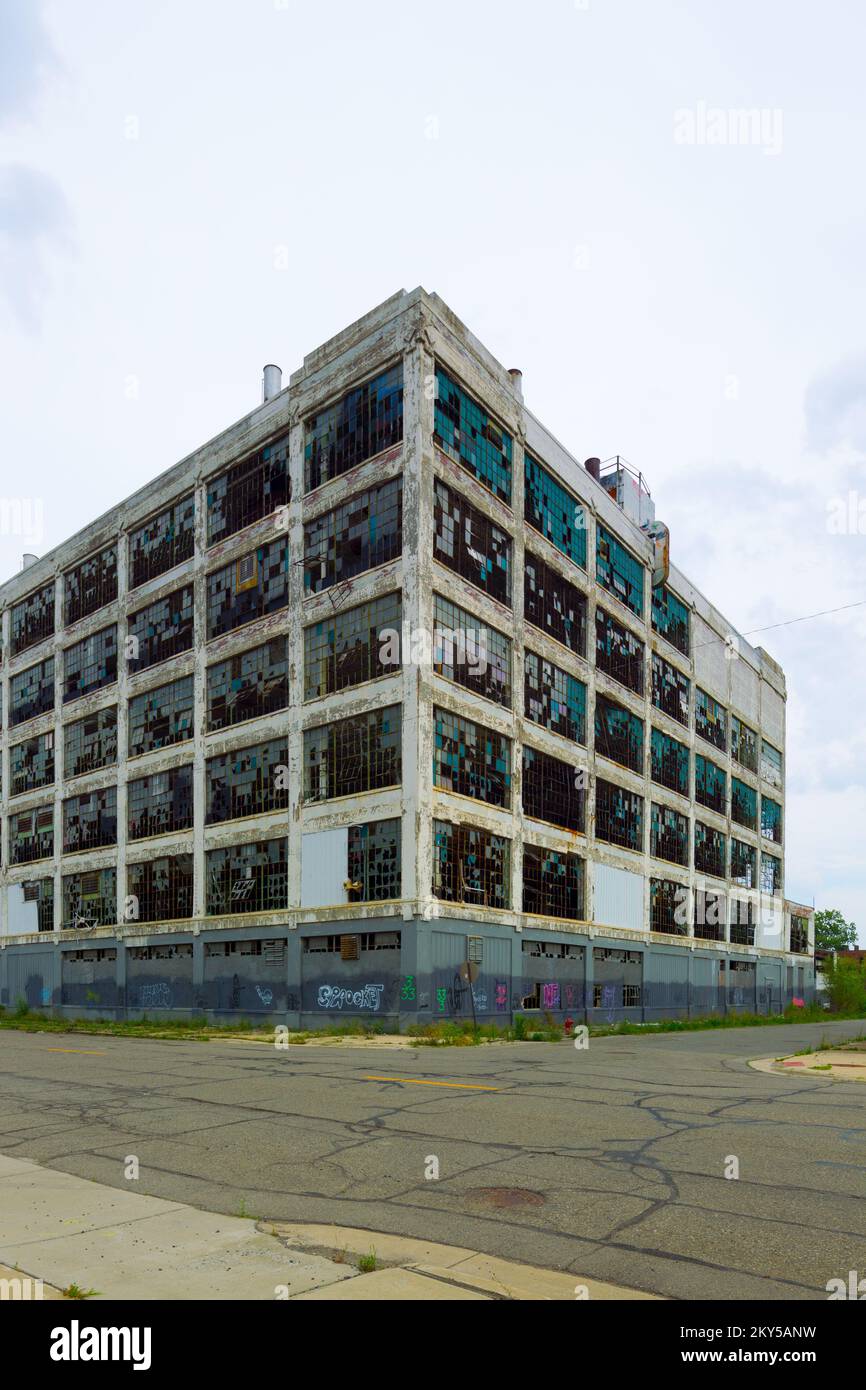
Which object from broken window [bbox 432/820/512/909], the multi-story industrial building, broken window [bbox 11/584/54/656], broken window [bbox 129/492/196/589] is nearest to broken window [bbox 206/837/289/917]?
the multi-story industrial building

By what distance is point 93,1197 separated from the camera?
8523mm

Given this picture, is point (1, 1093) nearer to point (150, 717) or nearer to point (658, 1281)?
point (658, 1281)

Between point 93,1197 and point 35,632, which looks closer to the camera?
point 93,1197

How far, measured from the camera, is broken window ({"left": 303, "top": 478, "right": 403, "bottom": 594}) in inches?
1323

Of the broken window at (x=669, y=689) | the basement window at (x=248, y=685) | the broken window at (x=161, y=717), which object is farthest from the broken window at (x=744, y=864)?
the broken window at (x=161, y=717)

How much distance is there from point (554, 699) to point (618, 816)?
8.14 metres

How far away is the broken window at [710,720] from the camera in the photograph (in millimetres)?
57656

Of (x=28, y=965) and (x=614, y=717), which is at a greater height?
(x=614, y=717)

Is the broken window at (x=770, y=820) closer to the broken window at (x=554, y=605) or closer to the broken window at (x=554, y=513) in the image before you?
the broken window at (x=554, y=605)

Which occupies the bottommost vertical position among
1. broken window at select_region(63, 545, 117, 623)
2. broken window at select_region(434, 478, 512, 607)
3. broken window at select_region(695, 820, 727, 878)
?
broken window at select_region(695, 820, 727, 878)

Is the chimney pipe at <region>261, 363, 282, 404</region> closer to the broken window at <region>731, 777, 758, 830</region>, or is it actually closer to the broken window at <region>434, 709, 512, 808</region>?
the broken window at <region>434, 709, 512, 808</region>

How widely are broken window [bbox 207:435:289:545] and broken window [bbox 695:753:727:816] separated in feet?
93.5
